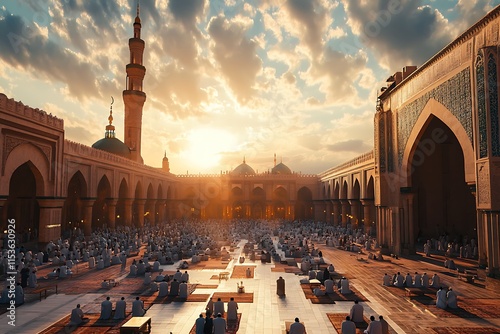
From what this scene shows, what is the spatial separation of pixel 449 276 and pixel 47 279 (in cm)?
1463

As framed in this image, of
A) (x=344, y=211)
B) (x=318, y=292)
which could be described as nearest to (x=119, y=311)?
(x=318, y=292)

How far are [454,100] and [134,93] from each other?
1195 inches

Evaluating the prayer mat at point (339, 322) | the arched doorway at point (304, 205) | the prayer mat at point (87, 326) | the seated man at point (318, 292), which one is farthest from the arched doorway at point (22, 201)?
the arched doorway at point (304, 205)

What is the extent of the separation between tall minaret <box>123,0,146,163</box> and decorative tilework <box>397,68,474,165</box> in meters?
27.7

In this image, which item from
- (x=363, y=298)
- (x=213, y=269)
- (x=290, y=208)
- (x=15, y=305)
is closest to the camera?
(x=15, y=305)

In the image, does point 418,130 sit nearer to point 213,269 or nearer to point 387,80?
point 387,80

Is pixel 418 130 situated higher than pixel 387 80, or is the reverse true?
pixel 387 80

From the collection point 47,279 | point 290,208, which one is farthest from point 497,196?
point 290,208

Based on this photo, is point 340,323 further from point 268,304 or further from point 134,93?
point 134,93

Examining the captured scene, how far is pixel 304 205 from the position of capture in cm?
5125

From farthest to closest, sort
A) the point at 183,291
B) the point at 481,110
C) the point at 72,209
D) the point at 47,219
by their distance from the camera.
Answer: the point at 72,209 < the point at 47,219 < the point at 481,110 < the point at 183,291

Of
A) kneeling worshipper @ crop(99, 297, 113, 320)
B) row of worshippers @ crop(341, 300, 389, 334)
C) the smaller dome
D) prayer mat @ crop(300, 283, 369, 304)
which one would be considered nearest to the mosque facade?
prayer mat @ crop(300, 283, 369, 304)

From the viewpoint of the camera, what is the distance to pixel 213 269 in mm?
15062

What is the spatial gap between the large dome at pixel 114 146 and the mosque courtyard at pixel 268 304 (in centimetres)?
2334
